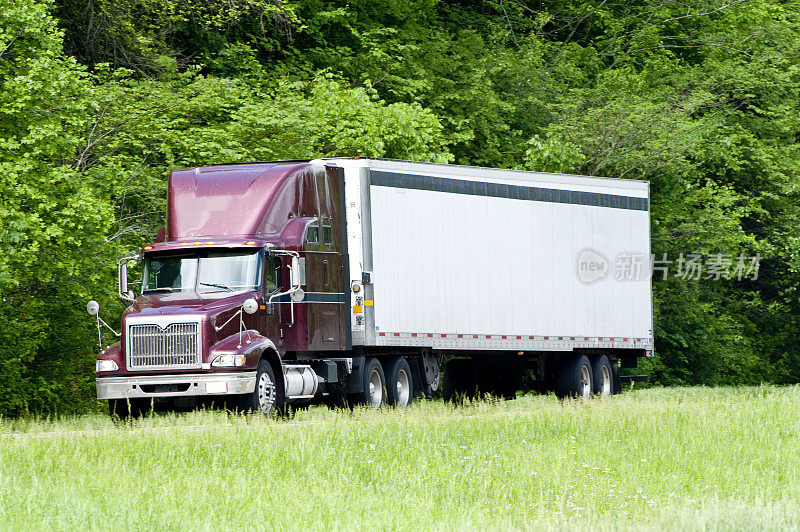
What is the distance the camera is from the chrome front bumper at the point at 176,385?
18047 millimetres

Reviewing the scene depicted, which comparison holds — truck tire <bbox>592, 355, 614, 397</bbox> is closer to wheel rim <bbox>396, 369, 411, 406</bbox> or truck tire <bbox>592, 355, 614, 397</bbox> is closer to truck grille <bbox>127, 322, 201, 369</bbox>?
wheel rim <bbox>396, 369, 411, 406</bbox>

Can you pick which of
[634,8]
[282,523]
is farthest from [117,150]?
[634,8]

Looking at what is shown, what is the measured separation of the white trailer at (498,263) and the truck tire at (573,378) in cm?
3

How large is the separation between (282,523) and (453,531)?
1350 mm

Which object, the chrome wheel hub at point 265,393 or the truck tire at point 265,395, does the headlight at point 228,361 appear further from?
the chrome wheel hub at point 265,393

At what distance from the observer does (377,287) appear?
2141 centimetres

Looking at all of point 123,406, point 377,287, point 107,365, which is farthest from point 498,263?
point 107,365

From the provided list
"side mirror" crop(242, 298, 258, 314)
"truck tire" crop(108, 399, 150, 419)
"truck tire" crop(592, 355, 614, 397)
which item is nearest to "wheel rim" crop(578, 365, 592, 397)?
"truck tire" crop(592, 355, 614, 397)

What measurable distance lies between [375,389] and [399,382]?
0.76 meters

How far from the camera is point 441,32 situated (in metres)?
41.1

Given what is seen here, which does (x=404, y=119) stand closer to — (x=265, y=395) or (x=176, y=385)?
(x=265, y=395)

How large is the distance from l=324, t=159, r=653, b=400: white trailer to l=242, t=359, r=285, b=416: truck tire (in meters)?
2.31

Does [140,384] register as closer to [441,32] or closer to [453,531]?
[453,531]

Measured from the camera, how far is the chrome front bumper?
59.2 ft
